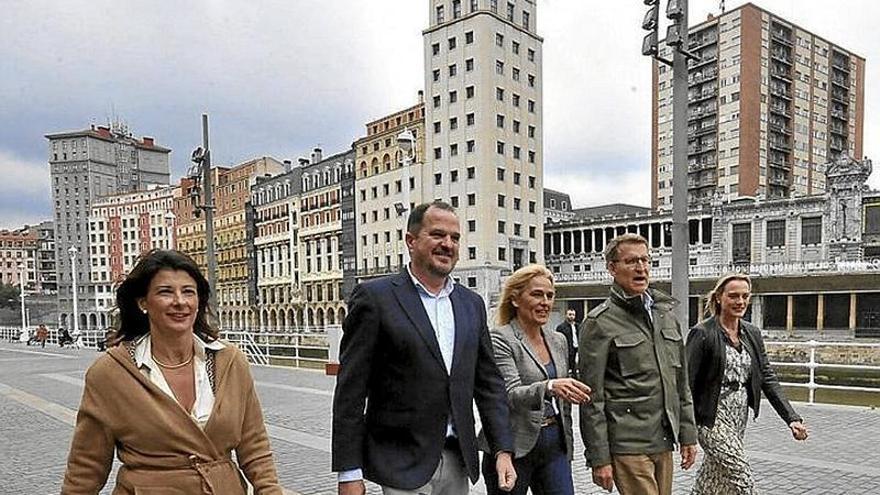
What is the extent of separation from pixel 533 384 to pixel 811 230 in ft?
190

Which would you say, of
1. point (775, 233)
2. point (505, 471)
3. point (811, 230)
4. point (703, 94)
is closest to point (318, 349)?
point (505, 471)

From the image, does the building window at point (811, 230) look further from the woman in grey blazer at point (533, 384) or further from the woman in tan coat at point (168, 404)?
the woman in tan coat at point (168, 404)

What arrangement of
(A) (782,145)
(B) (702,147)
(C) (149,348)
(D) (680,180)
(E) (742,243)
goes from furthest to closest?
(B) (702,147)
(A) (782,145)
(E) (742,243)
(D) (680,180)
(C) (149,348)

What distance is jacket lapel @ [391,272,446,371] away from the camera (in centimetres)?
268

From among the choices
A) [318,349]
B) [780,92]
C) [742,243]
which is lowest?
[318,349]

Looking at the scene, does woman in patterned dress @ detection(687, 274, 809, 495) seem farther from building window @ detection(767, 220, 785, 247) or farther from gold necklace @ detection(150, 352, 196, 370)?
building window @ detection(767, 220, 785, 247)

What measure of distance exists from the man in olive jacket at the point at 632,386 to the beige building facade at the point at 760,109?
6086cm

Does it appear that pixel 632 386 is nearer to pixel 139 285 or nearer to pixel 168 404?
pixel 168 404

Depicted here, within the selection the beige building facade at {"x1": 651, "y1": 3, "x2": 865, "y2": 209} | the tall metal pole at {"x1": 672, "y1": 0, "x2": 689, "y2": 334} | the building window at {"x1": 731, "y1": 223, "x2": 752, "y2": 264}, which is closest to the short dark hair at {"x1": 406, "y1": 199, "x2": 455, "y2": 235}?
the tall metal pole at {"x1": 672, "y1": 0, "x2": 689, "y2": 334}

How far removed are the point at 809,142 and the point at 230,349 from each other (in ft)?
258

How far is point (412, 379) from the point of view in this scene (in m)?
2.64

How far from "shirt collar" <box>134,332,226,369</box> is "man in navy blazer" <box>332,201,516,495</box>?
536 mm

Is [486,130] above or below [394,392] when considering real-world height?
above

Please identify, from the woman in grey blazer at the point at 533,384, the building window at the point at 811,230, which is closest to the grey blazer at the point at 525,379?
the woman in grey blazer at the point at 533,384
